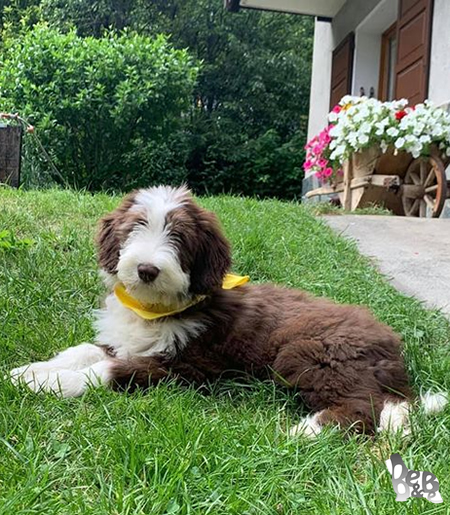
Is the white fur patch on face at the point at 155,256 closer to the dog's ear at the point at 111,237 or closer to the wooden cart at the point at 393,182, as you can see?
the dog's ear at the point at 111,237

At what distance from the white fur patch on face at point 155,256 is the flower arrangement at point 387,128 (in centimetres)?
582

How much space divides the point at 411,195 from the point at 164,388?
268 inches

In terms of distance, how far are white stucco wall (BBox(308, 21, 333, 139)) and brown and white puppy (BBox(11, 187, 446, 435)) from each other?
12.4 meters

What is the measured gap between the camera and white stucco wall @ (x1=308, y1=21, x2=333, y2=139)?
15.3 metres

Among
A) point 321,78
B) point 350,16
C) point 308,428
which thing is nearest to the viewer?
point 308,428

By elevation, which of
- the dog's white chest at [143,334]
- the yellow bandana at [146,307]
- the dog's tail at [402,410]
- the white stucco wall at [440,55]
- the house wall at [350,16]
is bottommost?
the dog's tail at [402,410]

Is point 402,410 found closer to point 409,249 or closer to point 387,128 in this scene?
point 409,249

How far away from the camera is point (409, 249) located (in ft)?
18.8

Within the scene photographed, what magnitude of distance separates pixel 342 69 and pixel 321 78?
2.45 meters

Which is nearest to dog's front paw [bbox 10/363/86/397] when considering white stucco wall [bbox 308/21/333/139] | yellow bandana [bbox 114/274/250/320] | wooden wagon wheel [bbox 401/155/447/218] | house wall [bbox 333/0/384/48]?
yellow bandana [bbox 114/274/250/320]

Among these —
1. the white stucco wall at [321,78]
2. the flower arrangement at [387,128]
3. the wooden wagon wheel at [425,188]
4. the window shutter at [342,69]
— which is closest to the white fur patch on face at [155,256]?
the wooden wagon wheel at [425,188]

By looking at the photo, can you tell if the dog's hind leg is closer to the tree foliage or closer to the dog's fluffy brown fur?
the dog's fluffy brown fur

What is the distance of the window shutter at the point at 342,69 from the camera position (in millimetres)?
13180

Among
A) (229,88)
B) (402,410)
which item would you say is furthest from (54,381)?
(229,88)
